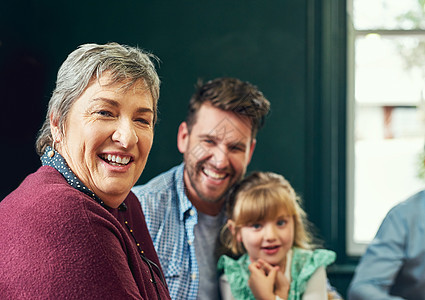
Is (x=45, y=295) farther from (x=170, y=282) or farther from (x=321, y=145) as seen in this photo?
(x=321, y=145)

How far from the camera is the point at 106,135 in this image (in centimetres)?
113

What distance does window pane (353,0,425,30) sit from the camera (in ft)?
10.4

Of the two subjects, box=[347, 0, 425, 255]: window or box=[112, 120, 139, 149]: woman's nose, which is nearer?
box=[112, 120, 139, 149]: woman's nose

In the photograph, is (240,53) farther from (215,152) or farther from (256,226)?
(256,226)

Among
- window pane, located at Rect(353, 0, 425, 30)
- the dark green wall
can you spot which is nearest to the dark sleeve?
the dark green wall

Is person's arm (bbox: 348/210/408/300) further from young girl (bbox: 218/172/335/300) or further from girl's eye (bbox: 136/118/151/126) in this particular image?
girl's eye (bbox: 136/118/151/126)

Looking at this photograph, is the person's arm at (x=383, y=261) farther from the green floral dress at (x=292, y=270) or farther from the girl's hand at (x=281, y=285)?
the girl's hand at (x=281, y=285)

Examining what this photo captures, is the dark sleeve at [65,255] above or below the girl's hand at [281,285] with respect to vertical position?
above

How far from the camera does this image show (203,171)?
2137mm

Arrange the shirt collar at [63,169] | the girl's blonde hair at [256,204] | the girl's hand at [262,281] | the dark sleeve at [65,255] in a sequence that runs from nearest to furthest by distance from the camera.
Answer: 1. the dark sleeve at [65,255]
2. the shirt collar at [63,169]
3. the girl's hand at [262,281]
4. the girl's blonde hair at [256,204]

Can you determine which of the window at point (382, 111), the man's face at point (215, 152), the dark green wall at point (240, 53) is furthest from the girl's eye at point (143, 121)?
the window at point (382, 111)

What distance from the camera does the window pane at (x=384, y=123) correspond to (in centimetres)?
320

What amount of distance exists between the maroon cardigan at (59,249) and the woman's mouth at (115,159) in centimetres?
15

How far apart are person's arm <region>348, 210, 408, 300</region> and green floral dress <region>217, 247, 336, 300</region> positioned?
0.17 metres
